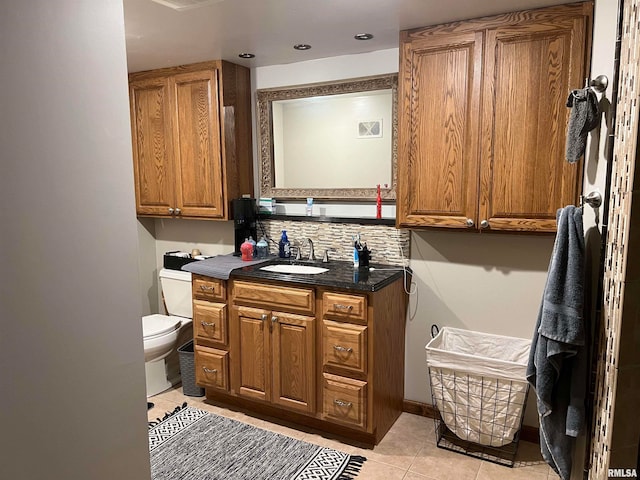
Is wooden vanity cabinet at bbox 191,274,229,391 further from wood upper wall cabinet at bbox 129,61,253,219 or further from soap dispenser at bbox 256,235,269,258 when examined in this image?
wood upper wall cabinet at bbox 129,61,253,219

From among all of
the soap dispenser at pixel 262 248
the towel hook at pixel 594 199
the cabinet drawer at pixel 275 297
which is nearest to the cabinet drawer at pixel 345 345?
the cabinet drawer at pixel 275 297

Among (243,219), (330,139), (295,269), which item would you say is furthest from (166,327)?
(330,139)

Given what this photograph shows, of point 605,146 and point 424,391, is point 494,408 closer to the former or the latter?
point 424,391

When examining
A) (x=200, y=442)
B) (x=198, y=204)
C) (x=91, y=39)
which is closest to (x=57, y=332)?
(x=91, y=39)

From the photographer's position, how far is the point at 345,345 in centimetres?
250

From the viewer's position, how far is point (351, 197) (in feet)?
9.82

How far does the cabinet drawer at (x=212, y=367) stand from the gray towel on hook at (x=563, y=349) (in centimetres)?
188

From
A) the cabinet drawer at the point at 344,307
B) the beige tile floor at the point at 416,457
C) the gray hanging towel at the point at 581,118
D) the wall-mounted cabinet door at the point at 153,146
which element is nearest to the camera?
the gray hanging towel at the point at 581,118

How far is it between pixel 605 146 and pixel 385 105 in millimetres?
1627

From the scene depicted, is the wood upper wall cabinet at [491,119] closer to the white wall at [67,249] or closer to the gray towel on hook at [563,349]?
the gray towel on hook at [563,349]

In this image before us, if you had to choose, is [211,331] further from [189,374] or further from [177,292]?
[177,292]

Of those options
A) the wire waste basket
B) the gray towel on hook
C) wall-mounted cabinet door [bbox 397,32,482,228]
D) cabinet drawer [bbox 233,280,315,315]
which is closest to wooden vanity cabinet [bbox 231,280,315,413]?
cabinet drawer [bbox 233,280,315,315]

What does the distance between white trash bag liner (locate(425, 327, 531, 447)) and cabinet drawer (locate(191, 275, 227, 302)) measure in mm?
1273

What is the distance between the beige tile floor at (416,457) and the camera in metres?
2.34
